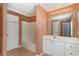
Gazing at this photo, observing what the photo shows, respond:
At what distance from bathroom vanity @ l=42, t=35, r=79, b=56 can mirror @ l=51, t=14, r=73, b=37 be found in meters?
0.06

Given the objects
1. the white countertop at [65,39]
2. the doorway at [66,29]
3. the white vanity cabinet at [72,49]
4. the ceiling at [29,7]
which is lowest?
the white vanity cabinet at [72,49]

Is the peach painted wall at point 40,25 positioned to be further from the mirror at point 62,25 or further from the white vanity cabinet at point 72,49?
the white vanity cabinet at point 72,49

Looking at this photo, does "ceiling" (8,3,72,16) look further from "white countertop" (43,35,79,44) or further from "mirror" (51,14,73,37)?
"white countertop" (43,35,79,44)

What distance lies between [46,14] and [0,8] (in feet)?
2.06

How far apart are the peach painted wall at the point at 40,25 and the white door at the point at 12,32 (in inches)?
11.3

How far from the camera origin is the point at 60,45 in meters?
1.40

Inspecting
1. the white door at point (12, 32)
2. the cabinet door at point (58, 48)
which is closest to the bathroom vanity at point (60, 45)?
the cabinet door at point (58, 48)

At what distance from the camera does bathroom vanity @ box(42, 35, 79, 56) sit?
1.33m

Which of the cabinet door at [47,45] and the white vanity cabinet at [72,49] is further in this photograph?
the cabinet door at [47,45]

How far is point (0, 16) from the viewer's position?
1365 mm

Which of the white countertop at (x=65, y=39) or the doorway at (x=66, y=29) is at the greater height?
the doorway at (x=66, y=29)

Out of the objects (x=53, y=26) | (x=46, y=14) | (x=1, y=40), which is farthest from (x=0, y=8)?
(x=53, y=26)

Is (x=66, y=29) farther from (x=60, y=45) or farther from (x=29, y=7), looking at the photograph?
(x=29, y=7)

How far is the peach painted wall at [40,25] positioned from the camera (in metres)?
1.44
